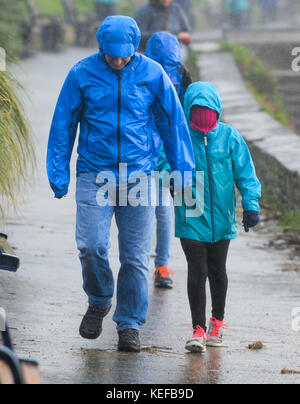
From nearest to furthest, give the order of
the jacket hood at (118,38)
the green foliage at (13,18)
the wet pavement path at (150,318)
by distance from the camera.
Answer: the wet pavement path at (150,318) → the jacket hood at (118,38) → the green foliage at (13,18)

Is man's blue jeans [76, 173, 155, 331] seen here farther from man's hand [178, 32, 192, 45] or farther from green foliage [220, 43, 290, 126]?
green foliage [220, 43, 290, 126]

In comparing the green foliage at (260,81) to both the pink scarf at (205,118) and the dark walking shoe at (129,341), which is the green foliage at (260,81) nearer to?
the pink scarf at (205,118)

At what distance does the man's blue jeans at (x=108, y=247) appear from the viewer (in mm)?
4988

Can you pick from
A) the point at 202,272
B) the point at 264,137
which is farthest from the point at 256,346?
the point at 264,137

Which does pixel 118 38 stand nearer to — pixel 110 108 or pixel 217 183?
pixel 110 108

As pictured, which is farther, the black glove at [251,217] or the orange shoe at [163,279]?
the orange shoe at [163,279]

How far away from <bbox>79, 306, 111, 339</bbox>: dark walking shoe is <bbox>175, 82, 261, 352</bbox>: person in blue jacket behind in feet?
1.77

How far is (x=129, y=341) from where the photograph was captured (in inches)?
199

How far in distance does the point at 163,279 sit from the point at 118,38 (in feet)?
7.30

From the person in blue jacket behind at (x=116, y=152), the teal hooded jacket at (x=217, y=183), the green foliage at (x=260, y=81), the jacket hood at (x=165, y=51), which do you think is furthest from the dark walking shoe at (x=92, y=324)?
the green foliage at (x=260, y=81)

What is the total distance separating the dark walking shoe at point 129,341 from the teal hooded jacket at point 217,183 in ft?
2.05

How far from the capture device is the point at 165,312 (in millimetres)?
5969
